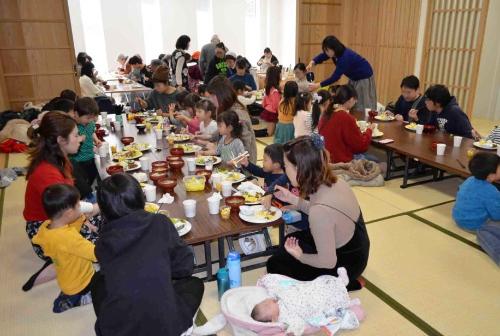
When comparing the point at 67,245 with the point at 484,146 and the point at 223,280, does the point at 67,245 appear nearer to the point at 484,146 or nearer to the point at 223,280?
the point at 223,280

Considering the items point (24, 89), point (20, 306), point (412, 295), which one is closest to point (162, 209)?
point (20, 306)

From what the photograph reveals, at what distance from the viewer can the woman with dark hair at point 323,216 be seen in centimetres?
219

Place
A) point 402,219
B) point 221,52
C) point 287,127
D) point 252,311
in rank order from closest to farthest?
point 252,311 → point 402,219 → point 287,127 → point 221,52

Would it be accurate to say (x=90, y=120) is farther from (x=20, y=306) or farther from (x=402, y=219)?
(x=402, y=219)

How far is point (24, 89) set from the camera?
7.24 metres

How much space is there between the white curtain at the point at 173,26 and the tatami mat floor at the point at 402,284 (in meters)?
8.38

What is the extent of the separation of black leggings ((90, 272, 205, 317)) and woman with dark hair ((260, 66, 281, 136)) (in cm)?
461

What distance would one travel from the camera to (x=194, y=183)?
9.36 feet

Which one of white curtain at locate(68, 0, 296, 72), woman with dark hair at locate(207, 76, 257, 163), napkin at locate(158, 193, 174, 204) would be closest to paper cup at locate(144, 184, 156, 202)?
napkin at locate(158, 193, 174, 204)

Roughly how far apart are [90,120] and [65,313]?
198 centimetres

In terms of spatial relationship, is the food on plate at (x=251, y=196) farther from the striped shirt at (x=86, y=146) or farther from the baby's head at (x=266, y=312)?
the striped shirt at (x=86, y=146)

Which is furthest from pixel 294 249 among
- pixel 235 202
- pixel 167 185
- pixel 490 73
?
pixel 490 73

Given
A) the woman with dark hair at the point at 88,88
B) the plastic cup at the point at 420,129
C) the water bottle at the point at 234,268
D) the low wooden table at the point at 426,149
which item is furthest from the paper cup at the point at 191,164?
the woman with dark hair at the point at 88,88

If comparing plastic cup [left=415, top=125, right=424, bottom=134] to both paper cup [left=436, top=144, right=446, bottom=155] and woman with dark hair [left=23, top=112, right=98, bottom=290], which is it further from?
woman with dark hair [left=23, top=112, right=98, bottom=290]
